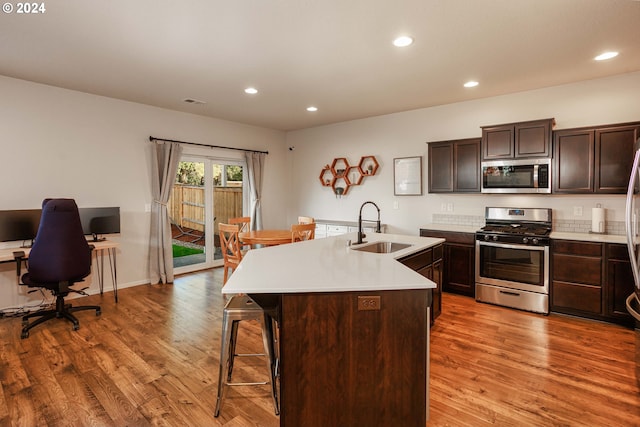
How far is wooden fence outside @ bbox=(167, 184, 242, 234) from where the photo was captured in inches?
214

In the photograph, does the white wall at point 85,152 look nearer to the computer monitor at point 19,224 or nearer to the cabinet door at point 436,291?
the computer monitor at point 19,224

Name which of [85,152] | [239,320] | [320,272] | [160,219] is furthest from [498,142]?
[85,152]

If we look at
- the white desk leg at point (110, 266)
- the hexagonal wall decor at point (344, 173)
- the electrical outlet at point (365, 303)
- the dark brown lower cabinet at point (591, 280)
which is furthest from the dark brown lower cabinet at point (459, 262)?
the white desk leg at point (110, 266)

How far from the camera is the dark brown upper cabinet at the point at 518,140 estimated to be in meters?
3.81

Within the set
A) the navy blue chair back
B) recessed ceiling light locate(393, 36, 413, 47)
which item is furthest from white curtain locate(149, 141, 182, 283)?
recessed ceiling light locate(393, 36, 413, 47)

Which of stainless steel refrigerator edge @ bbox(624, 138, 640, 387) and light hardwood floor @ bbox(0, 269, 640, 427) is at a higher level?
stainless steel refrigerator edge @ bbox(624, 138, 640, 387)

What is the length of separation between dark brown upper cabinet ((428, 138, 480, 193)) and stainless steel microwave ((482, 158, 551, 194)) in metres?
0.18

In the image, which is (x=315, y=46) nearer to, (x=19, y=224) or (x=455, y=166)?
(x=455, y=166)

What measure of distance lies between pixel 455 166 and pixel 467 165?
0.52 feet

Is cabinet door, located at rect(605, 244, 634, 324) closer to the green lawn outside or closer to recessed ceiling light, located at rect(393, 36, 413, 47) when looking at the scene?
recessed ceiling light, located at rect(393, 36, 413, 47)

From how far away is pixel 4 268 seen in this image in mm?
3807

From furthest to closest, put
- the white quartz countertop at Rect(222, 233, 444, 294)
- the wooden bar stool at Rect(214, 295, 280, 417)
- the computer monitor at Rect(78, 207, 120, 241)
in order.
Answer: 1. the computer monitor at Rect(78, 207, 120, 241)
2. the wooden bar stool at Rect(214, 295, 280, 417)
3. the white quartz countertop at Rect(222, 233, 444, 294)

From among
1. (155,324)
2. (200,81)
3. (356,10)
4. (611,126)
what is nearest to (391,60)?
(356,10)

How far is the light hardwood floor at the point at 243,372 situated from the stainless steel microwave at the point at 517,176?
4.80ft
